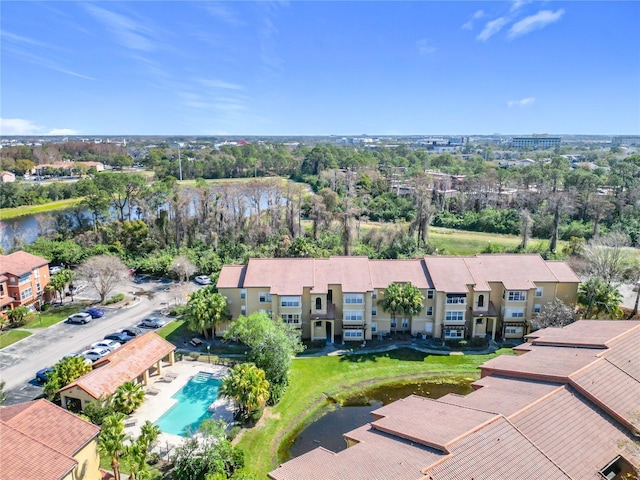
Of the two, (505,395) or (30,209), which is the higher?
(30,209)

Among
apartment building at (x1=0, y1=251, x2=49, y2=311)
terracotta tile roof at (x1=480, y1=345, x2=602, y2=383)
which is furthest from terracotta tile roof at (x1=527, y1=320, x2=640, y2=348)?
apartment building at (x1=0, y1=251, x2=49, y2=311)

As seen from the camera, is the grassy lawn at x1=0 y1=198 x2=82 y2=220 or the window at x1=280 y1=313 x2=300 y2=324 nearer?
the window at x1=280 y1=313 x2=300 y2=324

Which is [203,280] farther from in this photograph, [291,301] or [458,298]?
[458,298]

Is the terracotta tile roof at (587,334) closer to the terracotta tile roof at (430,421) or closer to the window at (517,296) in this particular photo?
the window at (517,296)

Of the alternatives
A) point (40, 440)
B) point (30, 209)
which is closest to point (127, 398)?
point (40, 440)

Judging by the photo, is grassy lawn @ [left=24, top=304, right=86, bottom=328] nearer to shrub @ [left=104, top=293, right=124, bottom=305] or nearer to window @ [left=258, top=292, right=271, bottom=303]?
shrub @ [left=104, top=293, right=124, bottom=305]

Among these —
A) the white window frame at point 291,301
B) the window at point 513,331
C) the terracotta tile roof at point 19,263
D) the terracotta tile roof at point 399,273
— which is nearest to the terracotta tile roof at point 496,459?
the terracotta tile roof at point 399,273
